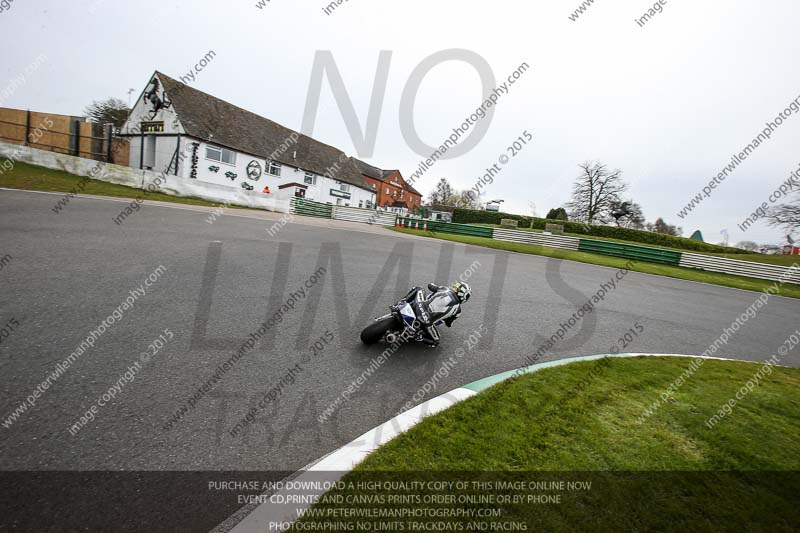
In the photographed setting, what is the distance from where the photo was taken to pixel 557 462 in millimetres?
2539

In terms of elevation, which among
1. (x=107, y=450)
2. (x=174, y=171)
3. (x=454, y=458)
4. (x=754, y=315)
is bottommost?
(x=107, y=450)

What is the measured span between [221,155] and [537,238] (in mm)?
26887

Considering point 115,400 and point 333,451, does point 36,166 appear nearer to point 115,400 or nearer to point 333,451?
point 115,400

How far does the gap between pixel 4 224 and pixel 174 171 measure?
2143 cm

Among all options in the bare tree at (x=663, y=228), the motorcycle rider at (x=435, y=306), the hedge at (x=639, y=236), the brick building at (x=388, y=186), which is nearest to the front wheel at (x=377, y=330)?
the motorcycle rider at (x=435, y=306)

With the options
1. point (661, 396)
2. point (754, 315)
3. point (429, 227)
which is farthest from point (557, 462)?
point (429, 227)

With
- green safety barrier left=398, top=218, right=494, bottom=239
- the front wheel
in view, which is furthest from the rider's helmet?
green safety barrier left=398, top=218, right=494, bottom=239

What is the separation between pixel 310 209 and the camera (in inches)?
1187

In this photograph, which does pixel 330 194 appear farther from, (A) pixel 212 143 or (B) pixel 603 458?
(B) pixel 603 458

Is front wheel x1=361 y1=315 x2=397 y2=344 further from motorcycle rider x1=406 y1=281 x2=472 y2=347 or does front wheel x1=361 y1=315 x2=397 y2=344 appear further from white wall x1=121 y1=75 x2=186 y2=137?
white wall x1=121 y1=75 x2=186 y2=137

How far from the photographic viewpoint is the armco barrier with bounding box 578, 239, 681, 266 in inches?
896

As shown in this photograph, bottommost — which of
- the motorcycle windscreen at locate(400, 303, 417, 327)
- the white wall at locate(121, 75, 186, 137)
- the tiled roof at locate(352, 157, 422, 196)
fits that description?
the motorcycle windscreen at locate(400, 303, 417, 327)

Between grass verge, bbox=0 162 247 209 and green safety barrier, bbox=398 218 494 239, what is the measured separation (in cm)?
1735

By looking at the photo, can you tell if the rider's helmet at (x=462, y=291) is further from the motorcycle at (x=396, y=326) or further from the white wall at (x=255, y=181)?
the white wall at (x=255, y=181)
